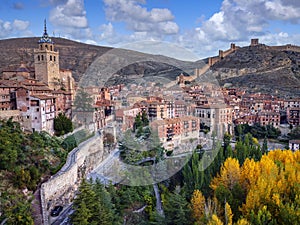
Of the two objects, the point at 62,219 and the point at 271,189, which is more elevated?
the point at 271,189

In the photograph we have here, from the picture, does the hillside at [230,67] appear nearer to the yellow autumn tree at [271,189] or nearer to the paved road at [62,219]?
the yellow autumn tree at [271,189]

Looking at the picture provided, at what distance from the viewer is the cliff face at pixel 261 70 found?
1107 inches

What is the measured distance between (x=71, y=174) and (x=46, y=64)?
7.18 meters

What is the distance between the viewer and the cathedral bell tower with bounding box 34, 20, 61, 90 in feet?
45.9

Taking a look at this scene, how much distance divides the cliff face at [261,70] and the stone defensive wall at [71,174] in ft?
65.2

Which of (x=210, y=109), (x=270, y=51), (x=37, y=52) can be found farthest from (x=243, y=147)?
(x=270, y=51)

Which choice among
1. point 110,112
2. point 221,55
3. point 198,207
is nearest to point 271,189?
point 198,207

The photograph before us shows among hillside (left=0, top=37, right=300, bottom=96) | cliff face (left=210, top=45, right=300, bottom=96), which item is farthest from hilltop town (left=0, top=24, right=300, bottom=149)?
cliff face (left=210, top=45, right=300, bottom=96)

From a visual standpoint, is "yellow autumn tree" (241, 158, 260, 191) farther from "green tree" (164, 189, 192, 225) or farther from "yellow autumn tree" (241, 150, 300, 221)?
"green tree" (164, 189, 192, 225)

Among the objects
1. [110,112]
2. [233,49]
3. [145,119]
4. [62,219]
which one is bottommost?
[62,219]

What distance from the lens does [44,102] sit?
10641 mm

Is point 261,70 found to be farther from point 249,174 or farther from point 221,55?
point 249,174

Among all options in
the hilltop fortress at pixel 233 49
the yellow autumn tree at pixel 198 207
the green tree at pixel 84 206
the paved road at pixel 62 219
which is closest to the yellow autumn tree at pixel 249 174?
the yellow autumn tree at pixel 198 207

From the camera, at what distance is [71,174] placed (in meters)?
8.62
